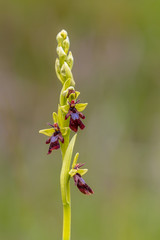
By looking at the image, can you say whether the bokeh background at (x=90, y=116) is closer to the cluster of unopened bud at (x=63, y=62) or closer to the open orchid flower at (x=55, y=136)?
the open orchid flower at (x=55, y=136)

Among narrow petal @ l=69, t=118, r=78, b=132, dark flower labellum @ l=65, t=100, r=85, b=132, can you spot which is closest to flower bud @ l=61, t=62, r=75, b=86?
dark flower labellum @ l=65, t=100, r=85, b=132

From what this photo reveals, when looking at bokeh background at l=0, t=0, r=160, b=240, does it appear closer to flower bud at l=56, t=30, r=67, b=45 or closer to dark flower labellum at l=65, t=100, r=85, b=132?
dark flower labellum at l=65, t=100, r=85, b=132

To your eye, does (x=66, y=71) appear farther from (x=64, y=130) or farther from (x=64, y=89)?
(x=64, y=130)

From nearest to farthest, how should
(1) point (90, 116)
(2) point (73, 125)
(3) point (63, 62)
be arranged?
(2) point (73, 125)
(3) point (63, 62)
(1) point (90, 116)

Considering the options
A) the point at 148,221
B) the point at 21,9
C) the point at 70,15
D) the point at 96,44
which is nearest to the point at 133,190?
the point at 148,221

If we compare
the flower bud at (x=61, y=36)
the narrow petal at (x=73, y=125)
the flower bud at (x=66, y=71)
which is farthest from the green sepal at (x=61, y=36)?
the narrow petal at (x=73, y=125)

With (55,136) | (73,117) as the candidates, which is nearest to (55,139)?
(55,136)

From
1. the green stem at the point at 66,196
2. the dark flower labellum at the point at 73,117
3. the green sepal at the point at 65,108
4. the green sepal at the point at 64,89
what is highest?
the green sepal at the point at 64,89

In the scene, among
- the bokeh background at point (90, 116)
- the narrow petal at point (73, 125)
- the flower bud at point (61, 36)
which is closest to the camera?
the narrow petal at point (73, 125)
